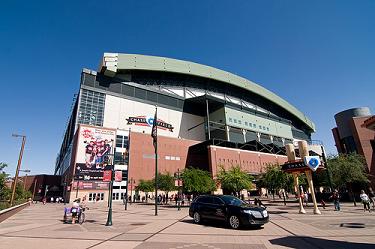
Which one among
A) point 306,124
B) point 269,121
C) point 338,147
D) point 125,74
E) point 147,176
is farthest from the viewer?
point 306,124

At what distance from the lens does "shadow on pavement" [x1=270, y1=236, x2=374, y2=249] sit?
7.17m

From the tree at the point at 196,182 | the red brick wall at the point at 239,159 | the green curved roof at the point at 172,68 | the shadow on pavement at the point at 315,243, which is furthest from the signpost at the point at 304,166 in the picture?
the green curved roof at the point at 172,68

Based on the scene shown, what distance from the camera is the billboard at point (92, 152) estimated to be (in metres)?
54.4

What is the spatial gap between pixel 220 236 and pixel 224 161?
57.3m

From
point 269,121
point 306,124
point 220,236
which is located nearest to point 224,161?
point 269,121

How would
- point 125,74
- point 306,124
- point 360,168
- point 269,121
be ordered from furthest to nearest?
1. point 306,124
2. point 269,121
3. point 125,74
4. point 360,168

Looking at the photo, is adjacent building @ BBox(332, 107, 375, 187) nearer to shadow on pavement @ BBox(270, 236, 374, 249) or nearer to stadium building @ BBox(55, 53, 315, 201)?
stadium building @ BBox(55, 53, 315, 201)

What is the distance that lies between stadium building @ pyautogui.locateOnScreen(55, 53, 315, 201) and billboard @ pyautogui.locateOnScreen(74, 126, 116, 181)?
221 millimetres

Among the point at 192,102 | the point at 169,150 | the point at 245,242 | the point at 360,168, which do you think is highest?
the point at 192,102

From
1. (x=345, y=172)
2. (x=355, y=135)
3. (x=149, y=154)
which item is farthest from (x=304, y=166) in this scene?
(x=149, y=154)

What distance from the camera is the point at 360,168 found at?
93.4 ft

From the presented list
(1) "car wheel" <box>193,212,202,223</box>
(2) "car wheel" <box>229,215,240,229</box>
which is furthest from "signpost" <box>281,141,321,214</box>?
(1) "car wheel" <box>193,212,202,223</box>

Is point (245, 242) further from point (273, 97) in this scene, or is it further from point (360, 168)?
point (273, 97)

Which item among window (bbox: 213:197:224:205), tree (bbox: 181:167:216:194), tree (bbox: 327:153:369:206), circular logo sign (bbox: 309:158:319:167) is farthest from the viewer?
tree (bbox: 181:167:216:194)
